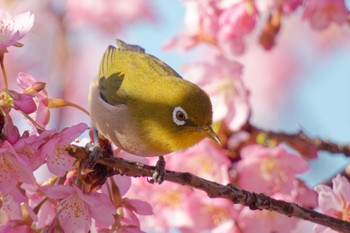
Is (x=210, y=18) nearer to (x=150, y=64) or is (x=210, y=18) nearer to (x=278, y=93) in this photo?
(x=150, y=64)

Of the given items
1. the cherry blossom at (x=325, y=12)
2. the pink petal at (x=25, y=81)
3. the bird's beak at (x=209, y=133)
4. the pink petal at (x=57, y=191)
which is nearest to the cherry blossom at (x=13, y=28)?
the pink petal at (x=25, y=81)

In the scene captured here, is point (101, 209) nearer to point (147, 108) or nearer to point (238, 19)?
point (147, 108)

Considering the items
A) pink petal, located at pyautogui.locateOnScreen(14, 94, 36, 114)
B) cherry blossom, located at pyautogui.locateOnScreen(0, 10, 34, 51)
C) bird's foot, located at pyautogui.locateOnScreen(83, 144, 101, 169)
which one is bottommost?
bird's foot, located at pyautogui.locateOnScreen(83, 144, 101, 169)

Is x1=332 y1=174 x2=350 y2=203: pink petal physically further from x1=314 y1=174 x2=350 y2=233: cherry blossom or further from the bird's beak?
the bird's beak

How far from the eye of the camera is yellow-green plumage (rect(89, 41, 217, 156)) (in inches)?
112

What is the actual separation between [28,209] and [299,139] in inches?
64.1

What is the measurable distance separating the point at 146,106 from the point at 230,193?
2.17 feet

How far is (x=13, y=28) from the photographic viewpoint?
2453 mm


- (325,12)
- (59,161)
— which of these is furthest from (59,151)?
(325,12)

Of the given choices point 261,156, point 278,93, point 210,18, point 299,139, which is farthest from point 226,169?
point 278,93

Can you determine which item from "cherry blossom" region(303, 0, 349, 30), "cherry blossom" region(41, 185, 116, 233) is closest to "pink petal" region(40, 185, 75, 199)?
"cherry blossom" region(41, 185, 116, 233)

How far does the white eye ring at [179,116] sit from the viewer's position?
112 inches

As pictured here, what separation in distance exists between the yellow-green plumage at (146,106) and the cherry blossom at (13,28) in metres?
0.70

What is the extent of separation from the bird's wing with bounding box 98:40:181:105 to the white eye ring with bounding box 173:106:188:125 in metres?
0.28
